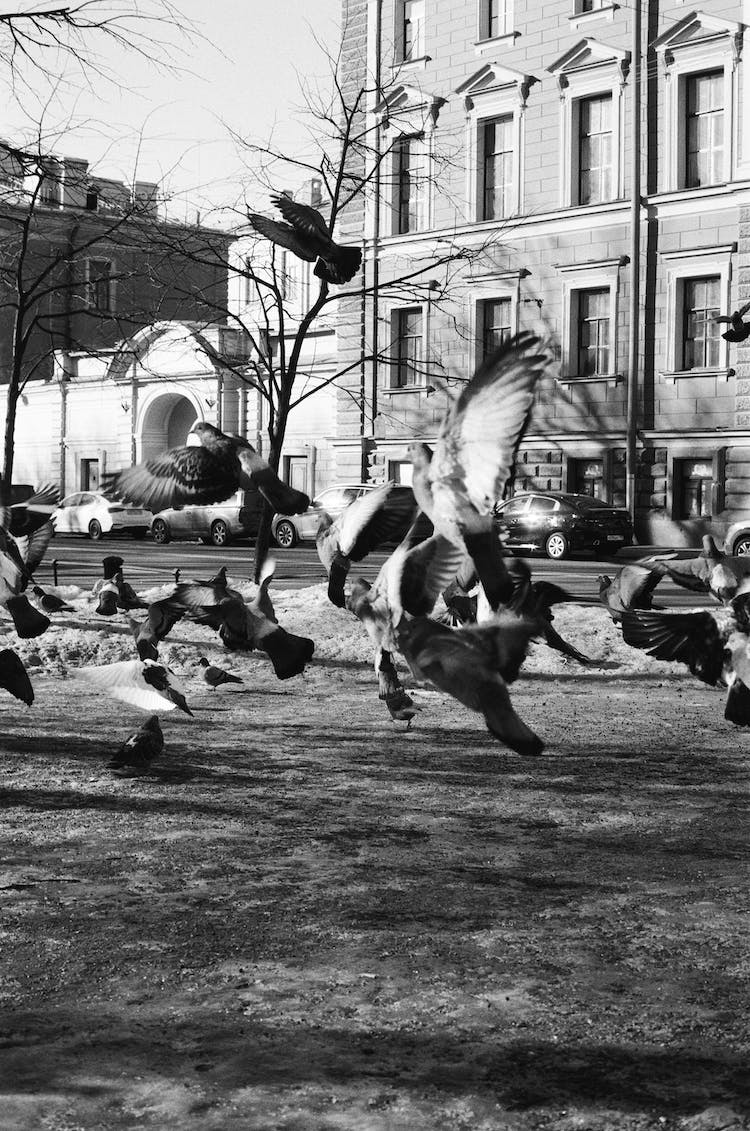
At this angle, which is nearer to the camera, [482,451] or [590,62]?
[482,451]

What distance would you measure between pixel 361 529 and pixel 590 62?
1264 inches

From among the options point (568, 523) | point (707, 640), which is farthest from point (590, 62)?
point (707, 640)

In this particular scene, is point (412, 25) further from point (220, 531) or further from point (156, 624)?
point (156, 624)

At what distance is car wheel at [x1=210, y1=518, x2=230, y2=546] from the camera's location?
10709mm

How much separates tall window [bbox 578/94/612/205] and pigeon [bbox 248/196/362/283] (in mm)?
29536

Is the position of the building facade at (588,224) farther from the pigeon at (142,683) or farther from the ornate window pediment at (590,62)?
the pigeon at (142,683)

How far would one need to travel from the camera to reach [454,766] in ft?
25.9

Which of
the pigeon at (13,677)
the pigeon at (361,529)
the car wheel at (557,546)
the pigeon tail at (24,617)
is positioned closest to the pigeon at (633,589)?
the pigeon at (361,529)

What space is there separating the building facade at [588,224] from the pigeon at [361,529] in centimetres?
2616

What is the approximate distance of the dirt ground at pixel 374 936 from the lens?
3678 millimetres

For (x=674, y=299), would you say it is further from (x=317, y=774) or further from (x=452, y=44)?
(x=317, y=774)

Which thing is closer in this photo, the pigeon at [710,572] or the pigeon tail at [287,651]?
the pigeon tail at [287,651]

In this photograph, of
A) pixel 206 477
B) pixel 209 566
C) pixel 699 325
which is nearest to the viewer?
pixel 206 477

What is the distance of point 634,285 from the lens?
31.9 meters
